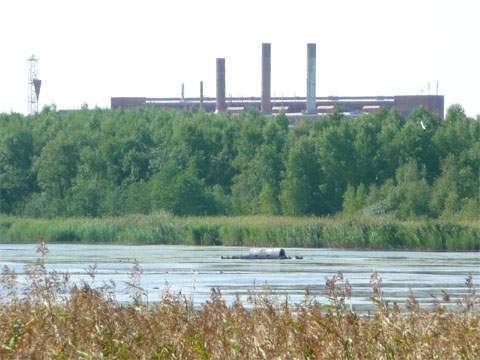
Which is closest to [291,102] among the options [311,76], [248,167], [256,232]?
[311,76]

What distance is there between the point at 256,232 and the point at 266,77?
187ft

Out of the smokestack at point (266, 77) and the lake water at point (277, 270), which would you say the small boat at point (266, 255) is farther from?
the smokestack at point (266, 77)

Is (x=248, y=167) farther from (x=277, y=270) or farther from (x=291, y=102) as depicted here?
A: (x=291, y=102)

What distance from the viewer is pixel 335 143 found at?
3351 inches

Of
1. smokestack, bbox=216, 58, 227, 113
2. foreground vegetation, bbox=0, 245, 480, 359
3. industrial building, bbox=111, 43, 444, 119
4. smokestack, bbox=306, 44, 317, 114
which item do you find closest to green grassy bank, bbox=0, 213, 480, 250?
smokestack, bbox=306, 44, 317, 114

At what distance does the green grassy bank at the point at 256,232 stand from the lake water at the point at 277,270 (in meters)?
2.64

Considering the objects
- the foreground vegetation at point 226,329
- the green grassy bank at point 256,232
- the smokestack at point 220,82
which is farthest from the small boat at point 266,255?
the smokestack at point 220,82

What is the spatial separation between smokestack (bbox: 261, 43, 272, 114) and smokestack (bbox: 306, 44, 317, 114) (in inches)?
136

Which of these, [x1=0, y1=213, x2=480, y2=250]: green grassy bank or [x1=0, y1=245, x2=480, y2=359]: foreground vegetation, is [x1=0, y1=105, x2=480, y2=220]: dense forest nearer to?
[x1=0, y1=213, x2=480, y2=250]: green grassy bank

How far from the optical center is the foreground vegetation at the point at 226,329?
1085 centimetres

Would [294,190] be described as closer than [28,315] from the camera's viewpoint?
No

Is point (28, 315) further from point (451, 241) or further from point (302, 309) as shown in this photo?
point (451, 241)

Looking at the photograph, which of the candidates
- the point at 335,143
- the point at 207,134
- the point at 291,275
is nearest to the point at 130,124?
the point at 207,134

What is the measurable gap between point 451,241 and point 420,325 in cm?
4848
